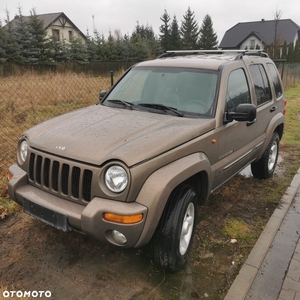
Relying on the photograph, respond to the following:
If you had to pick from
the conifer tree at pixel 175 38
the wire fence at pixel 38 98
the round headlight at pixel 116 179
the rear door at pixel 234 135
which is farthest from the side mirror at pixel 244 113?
the conifer tree at pixel 175 38

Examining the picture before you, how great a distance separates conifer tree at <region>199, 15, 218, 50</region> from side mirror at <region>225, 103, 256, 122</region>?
5970 cm

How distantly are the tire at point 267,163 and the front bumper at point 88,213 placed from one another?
3.17 metres

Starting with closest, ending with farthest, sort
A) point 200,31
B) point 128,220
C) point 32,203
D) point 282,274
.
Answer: point 128,220 < point 32,203 < point 282,274 < point 200,31

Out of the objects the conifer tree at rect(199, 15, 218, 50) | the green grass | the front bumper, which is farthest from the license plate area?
the conifer tree at rect(199, 15, 218, 50)

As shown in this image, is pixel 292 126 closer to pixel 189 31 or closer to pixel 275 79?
pixel 275 79

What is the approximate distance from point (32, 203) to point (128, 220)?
939 millimetres

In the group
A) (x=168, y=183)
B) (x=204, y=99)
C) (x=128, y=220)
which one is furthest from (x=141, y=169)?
(x=204, y=99)

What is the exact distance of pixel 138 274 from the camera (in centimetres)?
284

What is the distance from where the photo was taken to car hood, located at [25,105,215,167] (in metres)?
2.51

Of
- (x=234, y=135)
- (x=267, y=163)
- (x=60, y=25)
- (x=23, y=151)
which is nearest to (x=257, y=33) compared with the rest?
(x=60, y=25)

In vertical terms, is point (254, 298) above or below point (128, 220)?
below

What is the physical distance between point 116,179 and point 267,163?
3.32 meters

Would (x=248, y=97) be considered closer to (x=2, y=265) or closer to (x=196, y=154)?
(x=196, y=154)

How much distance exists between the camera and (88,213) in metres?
2.35
